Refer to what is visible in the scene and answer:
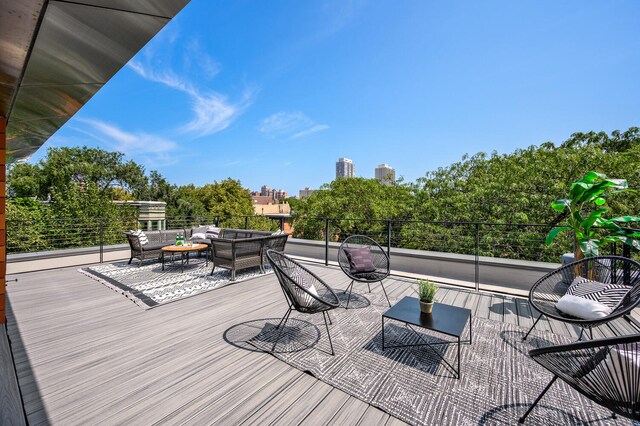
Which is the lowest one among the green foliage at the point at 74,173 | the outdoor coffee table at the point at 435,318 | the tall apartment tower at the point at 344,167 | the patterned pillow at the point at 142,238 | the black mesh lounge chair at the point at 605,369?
the outdoor coffee table at the point at 435,318

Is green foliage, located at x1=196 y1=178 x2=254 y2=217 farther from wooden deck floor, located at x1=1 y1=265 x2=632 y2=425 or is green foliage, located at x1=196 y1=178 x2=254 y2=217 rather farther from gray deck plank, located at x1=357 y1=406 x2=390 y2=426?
gray deck plank, located at x1=357 y1=406 x2=390 y2=426

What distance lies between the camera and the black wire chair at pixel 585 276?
8.08ft

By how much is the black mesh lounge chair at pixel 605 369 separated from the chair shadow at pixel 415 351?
822mm

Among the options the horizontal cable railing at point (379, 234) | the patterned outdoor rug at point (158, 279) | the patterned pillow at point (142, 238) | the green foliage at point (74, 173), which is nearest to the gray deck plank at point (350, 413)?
the patterned outdoor rug at point (158, 279)

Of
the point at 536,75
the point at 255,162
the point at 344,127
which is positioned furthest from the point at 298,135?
the point at 536,75

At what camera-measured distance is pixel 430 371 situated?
214 centimetres

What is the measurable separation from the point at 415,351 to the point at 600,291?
1858 millimetres

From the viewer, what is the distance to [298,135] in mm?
15312

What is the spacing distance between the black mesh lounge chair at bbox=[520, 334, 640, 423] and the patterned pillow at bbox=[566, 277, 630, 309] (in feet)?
4.73

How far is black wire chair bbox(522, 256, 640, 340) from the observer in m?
2.46

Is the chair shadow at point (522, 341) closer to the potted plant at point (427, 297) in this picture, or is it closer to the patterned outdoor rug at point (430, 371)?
the patterned outdoor rug at point (430, 371)

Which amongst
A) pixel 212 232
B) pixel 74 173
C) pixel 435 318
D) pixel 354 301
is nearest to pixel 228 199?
pixel 74 173

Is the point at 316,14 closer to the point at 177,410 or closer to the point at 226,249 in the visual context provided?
the point at 226,249

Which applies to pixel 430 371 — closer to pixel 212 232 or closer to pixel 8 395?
pixel 8 395
